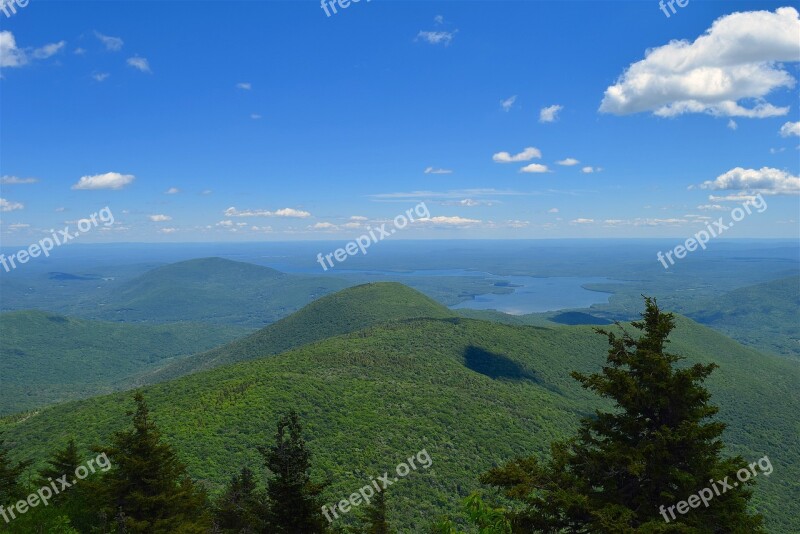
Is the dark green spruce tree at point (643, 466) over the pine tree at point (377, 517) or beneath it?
over

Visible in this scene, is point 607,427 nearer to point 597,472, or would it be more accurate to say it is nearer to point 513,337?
point 597,472

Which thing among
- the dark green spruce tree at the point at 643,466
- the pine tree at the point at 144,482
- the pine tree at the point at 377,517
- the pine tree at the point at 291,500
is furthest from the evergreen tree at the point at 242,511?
the dark green spruce tree at the point at 643,466

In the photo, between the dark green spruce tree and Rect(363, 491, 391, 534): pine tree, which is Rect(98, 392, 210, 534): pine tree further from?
the dark green spruce tree

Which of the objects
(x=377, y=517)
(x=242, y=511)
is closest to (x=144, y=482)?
(x=242, y=511)

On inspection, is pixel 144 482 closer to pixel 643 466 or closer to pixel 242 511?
pixel 242 511

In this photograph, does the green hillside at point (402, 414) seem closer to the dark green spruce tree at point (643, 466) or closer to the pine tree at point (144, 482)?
Answer: the pine tree at point (144, 482)

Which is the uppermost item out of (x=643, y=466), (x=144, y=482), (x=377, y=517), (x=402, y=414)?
(x=643, y=466)

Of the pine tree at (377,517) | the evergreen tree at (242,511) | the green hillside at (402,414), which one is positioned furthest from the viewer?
the green hillside at (402,414)
